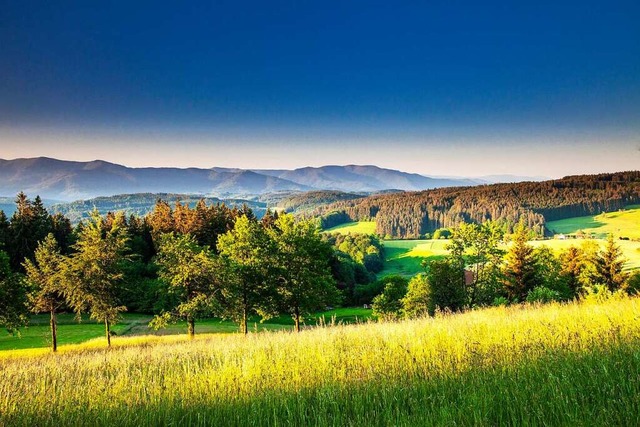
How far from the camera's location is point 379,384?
4.75 metres

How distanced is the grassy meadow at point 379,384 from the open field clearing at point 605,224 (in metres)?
155

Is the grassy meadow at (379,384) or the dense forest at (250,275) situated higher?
the grassy meadow at (379,384)

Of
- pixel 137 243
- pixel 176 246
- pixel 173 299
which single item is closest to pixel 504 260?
pixel 176 246

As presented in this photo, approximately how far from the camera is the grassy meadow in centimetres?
369

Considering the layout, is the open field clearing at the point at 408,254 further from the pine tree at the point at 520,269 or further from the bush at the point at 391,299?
the pine tree at the point at 520,269

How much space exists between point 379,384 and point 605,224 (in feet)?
596

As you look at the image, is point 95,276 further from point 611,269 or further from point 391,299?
point 611,269

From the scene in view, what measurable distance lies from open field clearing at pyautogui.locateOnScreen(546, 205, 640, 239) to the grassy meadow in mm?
155140

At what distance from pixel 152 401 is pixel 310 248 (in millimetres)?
32132

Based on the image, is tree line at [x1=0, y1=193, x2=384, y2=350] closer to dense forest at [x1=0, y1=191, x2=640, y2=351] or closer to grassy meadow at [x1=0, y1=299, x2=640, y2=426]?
dense forest at [x1=0, y1=191, x2=640, y2=351]

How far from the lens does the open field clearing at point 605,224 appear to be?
13550cm

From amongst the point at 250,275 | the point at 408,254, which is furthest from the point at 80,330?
the point at 408,254

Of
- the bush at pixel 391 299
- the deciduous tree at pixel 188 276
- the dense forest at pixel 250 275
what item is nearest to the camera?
the dense forest at pixel 250 275

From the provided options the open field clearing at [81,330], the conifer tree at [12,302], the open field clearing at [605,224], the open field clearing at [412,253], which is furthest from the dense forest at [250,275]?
the open field clearing at [605,224]
